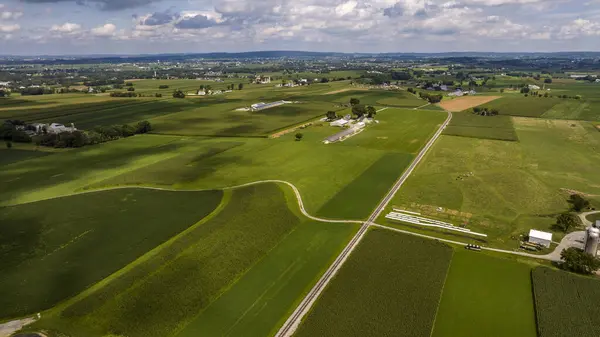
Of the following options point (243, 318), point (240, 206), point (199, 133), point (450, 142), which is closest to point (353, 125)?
point (450, 142)

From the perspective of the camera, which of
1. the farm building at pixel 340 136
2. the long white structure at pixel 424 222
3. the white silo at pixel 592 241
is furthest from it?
the farm building at pixel 340 136

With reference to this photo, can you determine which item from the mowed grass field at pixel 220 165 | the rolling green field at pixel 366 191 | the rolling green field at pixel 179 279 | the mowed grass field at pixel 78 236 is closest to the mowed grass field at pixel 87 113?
the mowed grass field at pixel 220 165

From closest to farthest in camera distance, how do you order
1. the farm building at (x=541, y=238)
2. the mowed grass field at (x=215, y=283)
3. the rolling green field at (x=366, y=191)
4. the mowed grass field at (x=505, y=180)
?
the mowed grass field at (x=215, y=283)
the farm building at (x=541, y=238)
the mowed grass field at (x=505, y=180)
the rolling green field at (x=366, y=191)

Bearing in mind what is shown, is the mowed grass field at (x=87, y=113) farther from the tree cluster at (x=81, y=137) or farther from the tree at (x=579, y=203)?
the tree at (x=579, y=203)

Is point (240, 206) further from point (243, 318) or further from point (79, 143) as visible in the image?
point (79, 143)

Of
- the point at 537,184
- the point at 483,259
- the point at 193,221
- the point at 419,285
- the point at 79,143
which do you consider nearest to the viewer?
the point at 419,285

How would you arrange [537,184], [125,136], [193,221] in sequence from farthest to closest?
[125,136] < [537,184] < [193,221]
